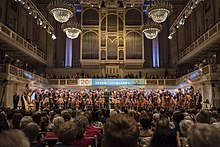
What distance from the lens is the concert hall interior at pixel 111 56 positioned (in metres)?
17.1

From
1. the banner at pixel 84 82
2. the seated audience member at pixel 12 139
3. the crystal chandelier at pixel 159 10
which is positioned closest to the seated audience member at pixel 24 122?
the seated audience member at pixel 12 139

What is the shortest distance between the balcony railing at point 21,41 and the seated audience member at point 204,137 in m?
14.7

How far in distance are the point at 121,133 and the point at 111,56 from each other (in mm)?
22265

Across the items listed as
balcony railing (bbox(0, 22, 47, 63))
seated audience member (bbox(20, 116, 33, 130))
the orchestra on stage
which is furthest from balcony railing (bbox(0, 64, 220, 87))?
seated audience member (bbox(20, 116, 33, 130))

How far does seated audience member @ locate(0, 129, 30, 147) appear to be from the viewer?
1140mm

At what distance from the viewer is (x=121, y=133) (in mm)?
1376

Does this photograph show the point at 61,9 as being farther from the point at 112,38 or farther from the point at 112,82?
the point at 112,38

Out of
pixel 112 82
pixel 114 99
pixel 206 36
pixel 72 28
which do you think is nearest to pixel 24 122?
pixel 72 28

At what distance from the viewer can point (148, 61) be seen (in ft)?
84.1

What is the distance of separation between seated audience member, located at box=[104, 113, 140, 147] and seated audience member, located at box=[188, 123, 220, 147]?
505 millimetres

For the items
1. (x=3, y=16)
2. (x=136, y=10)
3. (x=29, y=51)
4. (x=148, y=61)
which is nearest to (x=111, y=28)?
(x=136, y=10)

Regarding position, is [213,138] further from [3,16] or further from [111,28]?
[111,28]

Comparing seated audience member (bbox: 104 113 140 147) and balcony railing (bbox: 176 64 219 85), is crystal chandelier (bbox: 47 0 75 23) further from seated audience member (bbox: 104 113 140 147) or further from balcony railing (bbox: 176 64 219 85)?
seated audience member (bbox: 104 113 140 147)

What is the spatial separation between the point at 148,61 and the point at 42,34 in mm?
11640
